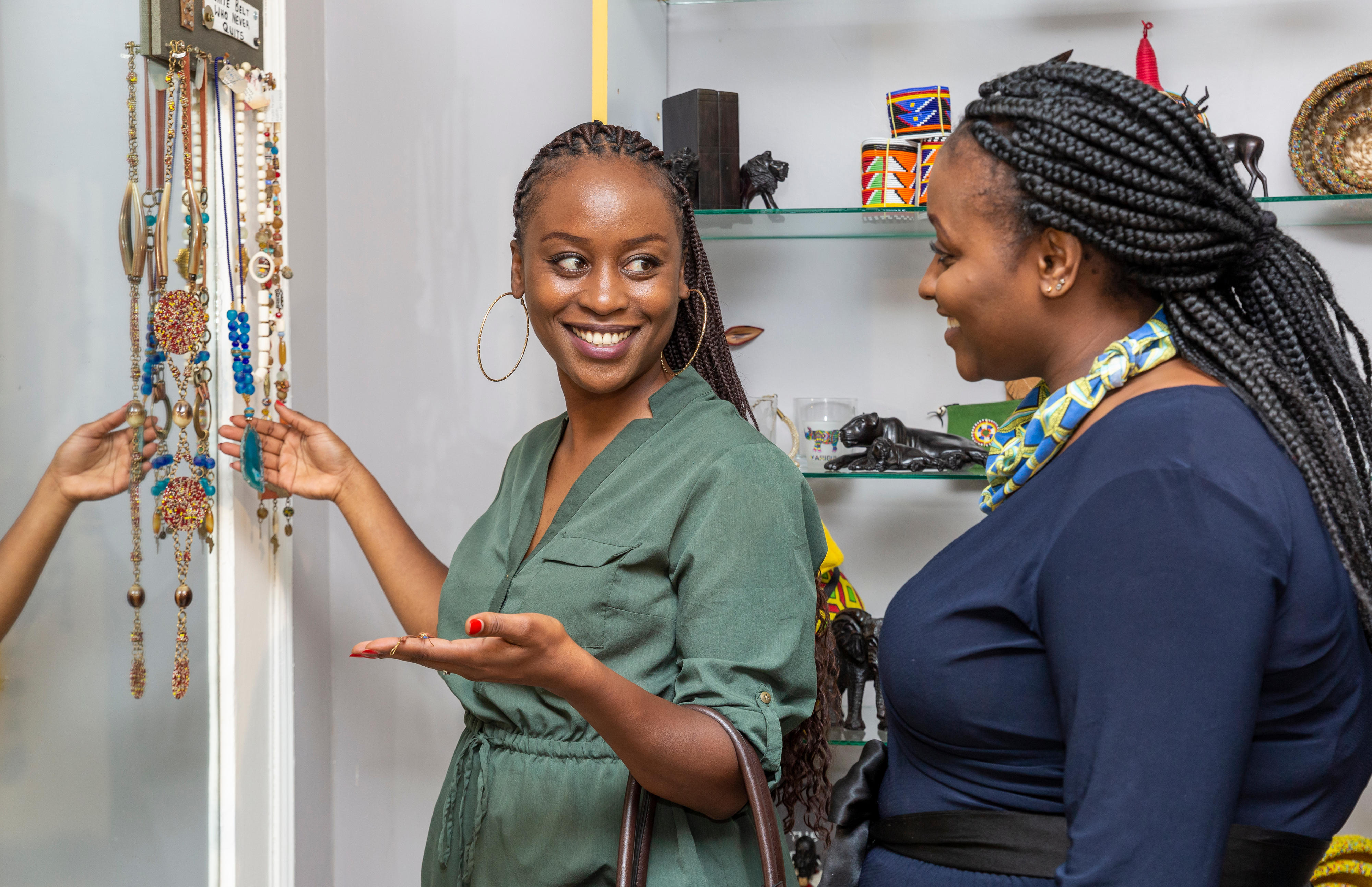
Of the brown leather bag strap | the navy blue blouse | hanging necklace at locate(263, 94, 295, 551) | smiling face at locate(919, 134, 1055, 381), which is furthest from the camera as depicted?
hanging necklace at locate(263, 94, 295, 551)

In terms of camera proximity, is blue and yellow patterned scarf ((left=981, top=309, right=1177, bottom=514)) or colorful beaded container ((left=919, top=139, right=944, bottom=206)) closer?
blue and yellow patterned scarf ((left=981, top=309, right=1177, bottom=514))

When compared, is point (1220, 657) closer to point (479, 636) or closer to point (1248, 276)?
point (1248, 276)

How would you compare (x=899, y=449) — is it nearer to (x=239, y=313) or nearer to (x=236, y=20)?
(x=239, y=313)

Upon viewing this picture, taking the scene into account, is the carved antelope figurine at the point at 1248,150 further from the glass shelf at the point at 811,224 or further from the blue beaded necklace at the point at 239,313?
the blue beaded necklace at the point at 239,313

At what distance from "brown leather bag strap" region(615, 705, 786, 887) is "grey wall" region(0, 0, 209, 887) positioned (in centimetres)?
82

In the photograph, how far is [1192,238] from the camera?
95cm

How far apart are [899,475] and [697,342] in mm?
693

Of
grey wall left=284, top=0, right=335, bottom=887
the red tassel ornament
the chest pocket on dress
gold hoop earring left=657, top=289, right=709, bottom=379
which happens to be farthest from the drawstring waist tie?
the red tassel ornament

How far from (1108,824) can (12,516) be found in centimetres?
134

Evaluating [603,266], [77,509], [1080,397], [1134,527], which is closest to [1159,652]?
[1134,527]

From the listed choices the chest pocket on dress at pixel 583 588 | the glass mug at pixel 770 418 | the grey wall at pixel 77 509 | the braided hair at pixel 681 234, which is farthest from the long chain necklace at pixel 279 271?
the glass mug at pixel 770 418

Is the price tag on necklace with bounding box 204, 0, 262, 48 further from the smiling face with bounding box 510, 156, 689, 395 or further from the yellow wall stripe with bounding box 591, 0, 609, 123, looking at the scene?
the smiling face with bounding box 510, 156, 689, 395

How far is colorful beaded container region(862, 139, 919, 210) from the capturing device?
210 centimetres

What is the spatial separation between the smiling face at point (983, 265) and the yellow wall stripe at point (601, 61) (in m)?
1.00
